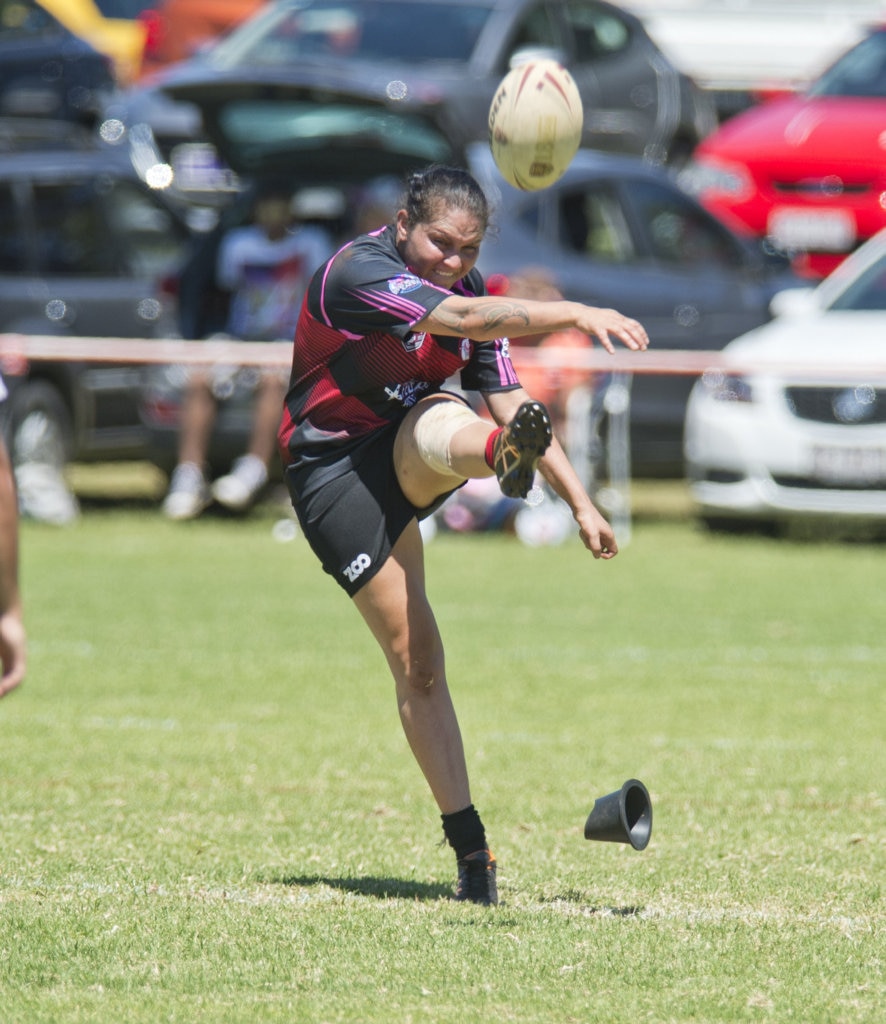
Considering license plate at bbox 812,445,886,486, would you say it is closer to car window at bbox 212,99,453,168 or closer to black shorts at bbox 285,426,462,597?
car window at bbox 212,99,453,168

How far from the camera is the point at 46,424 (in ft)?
46.1

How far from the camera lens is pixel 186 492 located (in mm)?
14500

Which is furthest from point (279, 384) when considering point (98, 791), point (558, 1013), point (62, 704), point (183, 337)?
point (558, 1013)

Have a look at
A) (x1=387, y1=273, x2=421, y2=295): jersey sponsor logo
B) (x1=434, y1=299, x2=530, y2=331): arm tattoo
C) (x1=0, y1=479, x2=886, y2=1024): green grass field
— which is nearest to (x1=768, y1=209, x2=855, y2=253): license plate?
(x1=0, y1=479, x2=886, y2=1024): green grass field

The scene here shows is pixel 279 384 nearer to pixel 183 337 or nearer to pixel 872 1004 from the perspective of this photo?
pixel 183 337

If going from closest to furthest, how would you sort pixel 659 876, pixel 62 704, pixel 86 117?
pixel 659 876 → pixel 62 704 → pixel 86 117

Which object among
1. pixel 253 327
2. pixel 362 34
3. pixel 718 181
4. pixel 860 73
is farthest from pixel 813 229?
pixel 253 327

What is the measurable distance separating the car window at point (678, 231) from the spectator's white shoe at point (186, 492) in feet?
→ 12.6

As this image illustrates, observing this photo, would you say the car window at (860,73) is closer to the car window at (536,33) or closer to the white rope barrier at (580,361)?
the car window at (536,33)

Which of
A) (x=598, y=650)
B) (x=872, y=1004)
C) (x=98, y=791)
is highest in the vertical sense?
(x=872, y=1004)

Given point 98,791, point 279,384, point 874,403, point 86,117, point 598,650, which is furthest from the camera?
point 86,117

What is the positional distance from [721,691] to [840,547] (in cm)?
518

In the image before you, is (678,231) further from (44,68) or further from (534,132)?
(534,132)

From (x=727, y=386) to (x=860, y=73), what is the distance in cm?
512
